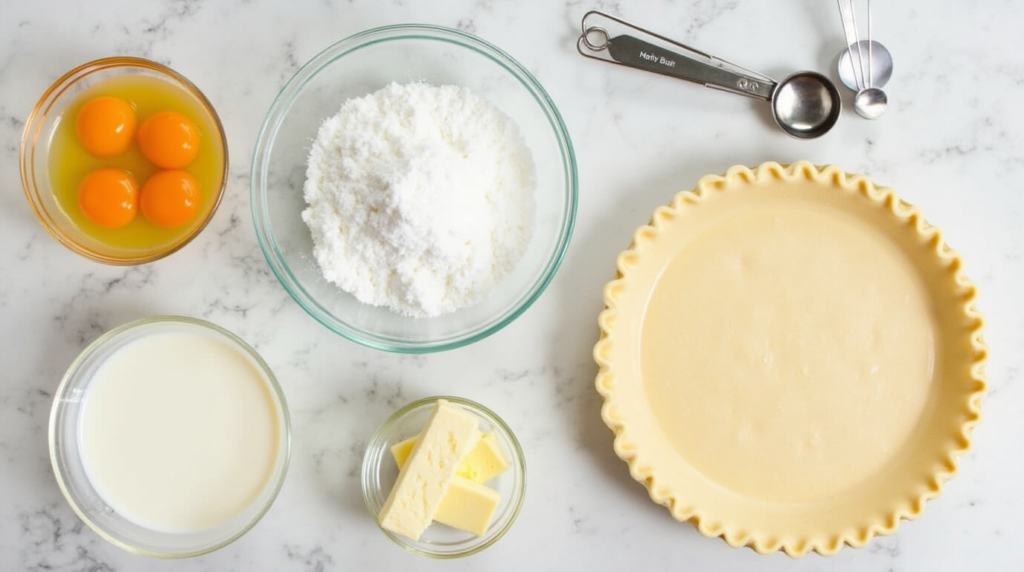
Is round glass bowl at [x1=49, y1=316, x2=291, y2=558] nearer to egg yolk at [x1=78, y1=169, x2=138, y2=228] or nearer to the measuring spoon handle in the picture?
egg yolk at [x1=78, y1=169, x2=138, y2=228]

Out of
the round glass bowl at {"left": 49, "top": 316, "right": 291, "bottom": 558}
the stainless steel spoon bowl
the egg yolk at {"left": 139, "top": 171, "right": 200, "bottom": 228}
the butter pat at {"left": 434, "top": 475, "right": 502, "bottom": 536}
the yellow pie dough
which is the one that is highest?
the stainless steel spoon bowl

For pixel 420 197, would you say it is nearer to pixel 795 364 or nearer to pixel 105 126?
pixel 105 126

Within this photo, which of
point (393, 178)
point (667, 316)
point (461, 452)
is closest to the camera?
point (393, 178)

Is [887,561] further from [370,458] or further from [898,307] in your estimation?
[370,458]

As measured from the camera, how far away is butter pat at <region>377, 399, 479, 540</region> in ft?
5.89

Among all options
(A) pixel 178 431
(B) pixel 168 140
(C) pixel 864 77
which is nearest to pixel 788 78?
(C) pixel 864 77

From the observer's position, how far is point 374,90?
1905 mm

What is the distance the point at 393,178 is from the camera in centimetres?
163

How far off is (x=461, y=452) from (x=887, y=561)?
134 centimetres

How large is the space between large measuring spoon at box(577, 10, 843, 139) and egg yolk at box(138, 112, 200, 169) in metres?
1.13

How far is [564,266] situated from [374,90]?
0.73 metres

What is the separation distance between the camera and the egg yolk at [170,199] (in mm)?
1815

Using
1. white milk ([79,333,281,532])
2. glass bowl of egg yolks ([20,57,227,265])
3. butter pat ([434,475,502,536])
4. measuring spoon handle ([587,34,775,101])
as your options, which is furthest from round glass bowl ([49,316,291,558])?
measuring spoon handle ([587,34,775,101])

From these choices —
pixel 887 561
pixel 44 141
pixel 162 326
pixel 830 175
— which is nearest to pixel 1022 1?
pixel 830 175
